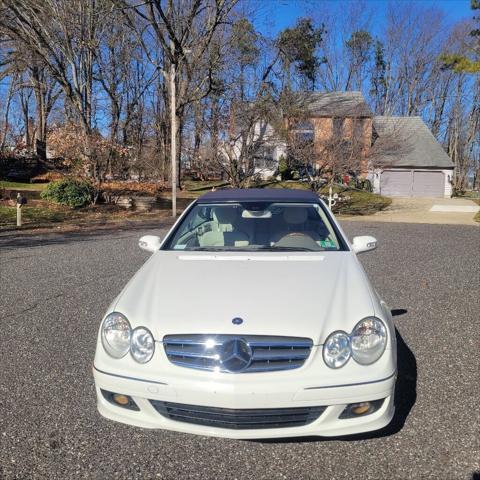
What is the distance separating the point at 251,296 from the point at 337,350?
596 millimetres

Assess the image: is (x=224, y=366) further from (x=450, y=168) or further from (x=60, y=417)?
(x=450, y=168)

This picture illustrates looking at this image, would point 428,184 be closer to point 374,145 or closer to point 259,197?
point 374,145

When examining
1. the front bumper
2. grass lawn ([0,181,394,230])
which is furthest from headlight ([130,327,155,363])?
grass lawn ([0,181,394,230])

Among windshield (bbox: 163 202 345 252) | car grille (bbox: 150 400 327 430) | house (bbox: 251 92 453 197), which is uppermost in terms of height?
house (bbox: 251 92 453 197)

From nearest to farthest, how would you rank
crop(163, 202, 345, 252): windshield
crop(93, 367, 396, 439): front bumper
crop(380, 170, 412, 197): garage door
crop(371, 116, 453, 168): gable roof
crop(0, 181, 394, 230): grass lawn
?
1. crop(93, 367, 396, 439): front bumper
2. crop(163, 202, 345, 252): windshield
3. crop(0, 181, 394, 230): grass lawn
4. crop(371, 116, 453, 168): gable roof
5. crop(380, 170, 412, 197): garage door

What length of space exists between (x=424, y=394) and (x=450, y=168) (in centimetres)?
3357

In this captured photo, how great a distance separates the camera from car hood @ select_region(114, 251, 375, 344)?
2.63 m

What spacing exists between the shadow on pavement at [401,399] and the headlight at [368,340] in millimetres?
517

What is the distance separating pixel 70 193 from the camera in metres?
17.3

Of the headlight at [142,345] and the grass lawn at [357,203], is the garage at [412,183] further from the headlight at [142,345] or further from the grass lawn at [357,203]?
the headlight at [142,345]

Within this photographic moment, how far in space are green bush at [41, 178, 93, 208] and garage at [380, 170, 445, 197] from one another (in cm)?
2283

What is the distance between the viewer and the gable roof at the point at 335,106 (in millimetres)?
22062

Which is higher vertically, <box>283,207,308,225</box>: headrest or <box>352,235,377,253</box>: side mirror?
<box>283,207,308,225</box>: headrest

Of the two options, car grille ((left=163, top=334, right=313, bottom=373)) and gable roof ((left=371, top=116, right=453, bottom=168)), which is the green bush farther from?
gable roof ((left=371, top=116, right=453, bottom=168))
